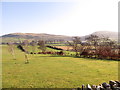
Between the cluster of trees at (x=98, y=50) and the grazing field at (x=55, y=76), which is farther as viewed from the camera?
the cluster of trees at (x=98, y=50)

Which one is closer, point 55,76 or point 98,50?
point 55,76

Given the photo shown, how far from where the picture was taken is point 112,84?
810cm

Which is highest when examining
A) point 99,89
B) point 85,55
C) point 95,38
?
point 95,38

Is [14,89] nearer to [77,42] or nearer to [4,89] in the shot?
[4,89]

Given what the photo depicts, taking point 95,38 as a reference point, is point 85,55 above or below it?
below

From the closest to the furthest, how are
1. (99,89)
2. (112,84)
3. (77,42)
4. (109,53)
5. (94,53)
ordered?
(99,89)
(112,84)
(109,53)
(94,53)
(77,42)

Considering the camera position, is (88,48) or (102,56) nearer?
(102,56)

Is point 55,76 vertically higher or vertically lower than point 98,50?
lower

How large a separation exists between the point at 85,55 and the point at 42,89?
36.6m

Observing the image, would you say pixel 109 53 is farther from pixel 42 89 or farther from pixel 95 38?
pixel 42 89

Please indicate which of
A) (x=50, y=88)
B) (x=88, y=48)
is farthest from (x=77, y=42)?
(x=50, y=88)

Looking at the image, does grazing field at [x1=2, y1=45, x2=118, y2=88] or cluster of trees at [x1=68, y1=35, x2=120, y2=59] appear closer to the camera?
grazing field at [x1=2, y1=45, x2=118, y2=88]

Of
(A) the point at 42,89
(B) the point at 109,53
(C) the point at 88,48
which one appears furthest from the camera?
(C) the point at 88,48

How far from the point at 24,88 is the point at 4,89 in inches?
75.2
